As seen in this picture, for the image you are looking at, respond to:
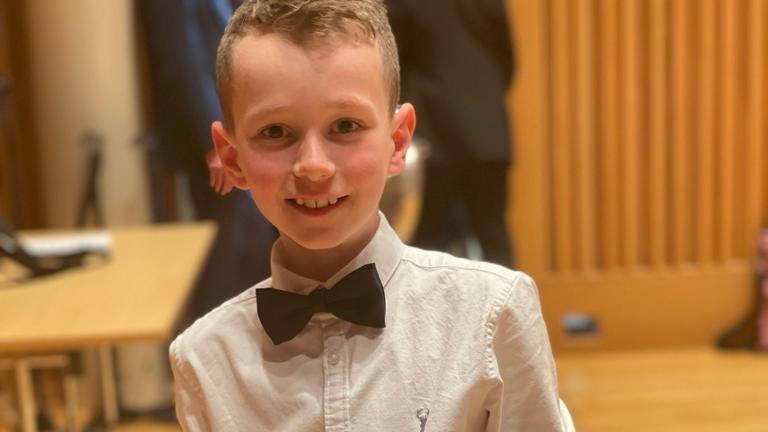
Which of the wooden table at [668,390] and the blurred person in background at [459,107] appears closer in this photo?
the blurred person in background at [459,107]

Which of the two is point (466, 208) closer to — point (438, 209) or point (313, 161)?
point (438, 209)

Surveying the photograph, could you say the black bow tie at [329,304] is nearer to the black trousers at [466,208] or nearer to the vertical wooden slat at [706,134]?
the black trousers at [466,208]

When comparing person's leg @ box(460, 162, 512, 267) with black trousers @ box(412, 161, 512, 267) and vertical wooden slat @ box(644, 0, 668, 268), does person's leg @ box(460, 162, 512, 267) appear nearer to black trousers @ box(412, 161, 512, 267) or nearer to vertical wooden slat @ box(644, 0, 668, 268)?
black trousers @ box(412, 161, 512, 267)

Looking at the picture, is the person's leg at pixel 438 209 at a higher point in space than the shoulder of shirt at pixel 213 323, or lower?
lower

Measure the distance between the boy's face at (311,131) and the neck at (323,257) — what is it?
0.21 ft

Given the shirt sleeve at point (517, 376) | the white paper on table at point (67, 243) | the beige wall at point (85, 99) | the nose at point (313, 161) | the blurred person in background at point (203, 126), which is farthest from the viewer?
the beige wall at point (85, 99)

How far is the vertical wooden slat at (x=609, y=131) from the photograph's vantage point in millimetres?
3611

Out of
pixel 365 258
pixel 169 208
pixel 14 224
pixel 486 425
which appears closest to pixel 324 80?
pixel 365 258

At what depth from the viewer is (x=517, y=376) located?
899mm

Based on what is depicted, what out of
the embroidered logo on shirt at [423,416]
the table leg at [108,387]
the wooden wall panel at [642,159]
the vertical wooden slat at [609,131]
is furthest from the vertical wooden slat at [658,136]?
the embroidered logo on shirt at [423,416]

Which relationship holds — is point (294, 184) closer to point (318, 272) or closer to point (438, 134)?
point (318, 272)

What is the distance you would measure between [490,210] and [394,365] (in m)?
2.22

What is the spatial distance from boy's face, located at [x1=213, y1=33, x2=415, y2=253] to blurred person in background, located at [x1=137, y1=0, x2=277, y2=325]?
10cm

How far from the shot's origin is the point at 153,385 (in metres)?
3.25
